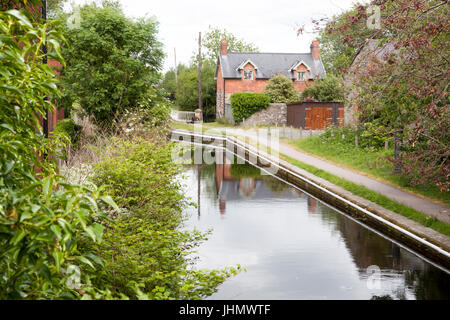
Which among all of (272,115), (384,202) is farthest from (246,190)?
(272,115)

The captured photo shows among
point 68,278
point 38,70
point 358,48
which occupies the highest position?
point 358,48

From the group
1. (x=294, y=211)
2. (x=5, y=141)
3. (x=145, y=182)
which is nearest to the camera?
(x=5, y=141)

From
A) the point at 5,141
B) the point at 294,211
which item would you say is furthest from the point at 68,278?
the point at 294,211

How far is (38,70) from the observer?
3.55m

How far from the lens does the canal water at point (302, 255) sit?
7.49 m

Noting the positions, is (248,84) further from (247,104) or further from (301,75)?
(247,104)

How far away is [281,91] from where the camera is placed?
2056 inches

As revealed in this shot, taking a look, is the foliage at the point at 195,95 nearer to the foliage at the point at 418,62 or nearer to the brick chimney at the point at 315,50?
the brick chimney at the point at 315,50

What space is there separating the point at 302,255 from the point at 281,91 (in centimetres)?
4394

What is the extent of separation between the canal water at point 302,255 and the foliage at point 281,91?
37339 millimetres

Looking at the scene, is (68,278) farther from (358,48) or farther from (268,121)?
(268,121)

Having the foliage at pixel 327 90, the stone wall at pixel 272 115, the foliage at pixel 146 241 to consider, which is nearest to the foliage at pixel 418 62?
the foliage at pixel 146 241

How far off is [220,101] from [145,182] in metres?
51.6
